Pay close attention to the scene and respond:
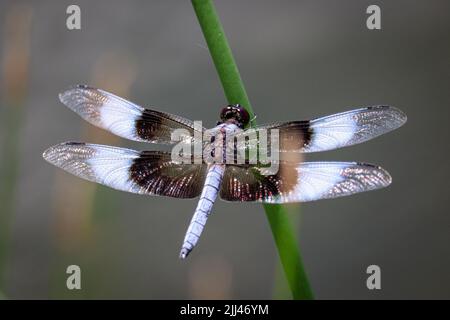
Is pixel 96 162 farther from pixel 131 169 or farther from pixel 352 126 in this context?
pixel 352 126

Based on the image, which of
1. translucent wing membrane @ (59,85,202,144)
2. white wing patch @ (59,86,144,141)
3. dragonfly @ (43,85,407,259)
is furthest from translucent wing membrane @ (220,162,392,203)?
white wing patch @ (59,86,144,141)

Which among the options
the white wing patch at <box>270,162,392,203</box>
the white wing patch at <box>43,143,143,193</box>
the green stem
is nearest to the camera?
the green stem

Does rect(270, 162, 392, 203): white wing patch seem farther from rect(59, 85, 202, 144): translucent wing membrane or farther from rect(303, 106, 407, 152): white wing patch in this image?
rect(59, 85, 202, 144): translucent wing membrane

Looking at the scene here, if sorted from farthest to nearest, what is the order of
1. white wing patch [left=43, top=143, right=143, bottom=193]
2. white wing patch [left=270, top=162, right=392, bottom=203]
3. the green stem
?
white wing patch [left=43, top=143, right=143, bottom=193] < white wing patch [left=270, top=162, right=392, bottom=203] < the green stem

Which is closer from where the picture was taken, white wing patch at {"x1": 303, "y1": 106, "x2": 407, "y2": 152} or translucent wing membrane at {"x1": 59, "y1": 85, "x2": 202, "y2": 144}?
white wing patch at {"x1": 303, "y1": 106, "x2": 407, "y2": 152}

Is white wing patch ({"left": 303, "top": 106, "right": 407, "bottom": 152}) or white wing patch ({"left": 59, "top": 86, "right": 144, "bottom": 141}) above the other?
white wing patch ({"left": 59, "top": 86, "right": 144, "bottom": 141})

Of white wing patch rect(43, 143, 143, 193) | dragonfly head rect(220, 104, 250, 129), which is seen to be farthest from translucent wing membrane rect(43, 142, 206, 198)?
dragonfly head rect(220, 104, 250, 129)

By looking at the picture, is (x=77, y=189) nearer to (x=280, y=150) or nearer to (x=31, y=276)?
(x=280, y=150)

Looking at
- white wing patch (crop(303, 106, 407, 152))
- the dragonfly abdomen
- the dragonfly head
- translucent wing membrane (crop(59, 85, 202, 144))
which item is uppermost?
translucent wing membrane (crop(59, 85, 202, 144))
